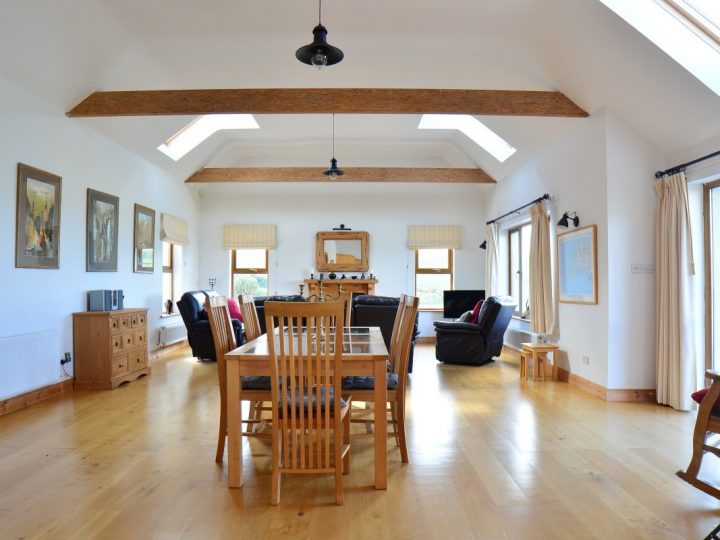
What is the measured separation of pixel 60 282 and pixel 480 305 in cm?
546

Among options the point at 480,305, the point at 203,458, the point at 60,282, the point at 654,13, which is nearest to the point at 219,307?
the point at 203,458

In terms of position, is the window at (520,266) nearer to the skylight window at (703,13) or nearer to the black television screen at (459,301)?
the black television screen at (459,301)

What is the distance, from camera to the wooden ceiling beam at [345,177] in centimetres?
795

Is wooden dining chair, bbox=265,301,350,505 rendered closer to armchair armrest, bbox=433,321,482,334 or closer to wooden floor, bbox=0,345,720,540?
wooden floor, bbox=0,345,720,540

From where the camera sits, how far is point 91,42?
4191 mm

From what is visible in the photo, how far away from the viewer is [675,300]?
4094mm

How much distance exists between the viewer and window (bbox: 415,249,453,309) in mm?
9164

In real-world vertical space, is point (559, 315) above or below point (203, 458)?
above

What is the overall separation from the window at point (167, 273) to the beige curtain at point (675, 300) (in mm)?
6852

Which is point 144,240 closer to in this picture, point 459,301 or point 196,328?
point 196,328

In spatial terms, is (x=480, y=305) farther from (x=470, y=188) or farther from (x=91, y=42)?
(x=91, y=42)

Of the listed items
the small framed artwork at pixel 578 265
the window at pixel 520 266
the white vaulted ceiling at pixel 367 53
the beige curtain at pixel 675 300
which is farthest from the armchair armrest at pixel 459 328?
the white vaulted ceiling at pixel 367 53

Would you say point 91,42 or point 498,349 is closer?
point 91,42

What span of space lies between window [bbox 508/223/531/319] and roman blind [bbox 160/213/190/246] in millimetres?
5659
